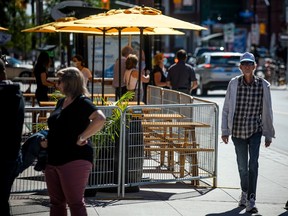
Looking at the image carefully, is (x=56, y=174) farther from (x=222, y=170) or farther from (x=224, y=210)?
(x=222, y=170)

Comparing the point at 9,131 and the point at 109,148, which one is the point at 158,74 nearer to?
the point at 109,148

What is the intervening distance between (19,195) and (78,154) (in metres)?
3.45

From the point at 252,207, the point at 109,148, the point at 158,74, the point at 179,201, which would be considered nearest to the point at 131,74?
the point at 158,74

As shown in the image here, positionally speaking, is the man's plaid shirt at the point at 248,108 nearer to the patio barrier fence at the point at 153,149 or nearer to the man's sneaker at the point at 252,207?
the man's sneaker at the point at 252,207

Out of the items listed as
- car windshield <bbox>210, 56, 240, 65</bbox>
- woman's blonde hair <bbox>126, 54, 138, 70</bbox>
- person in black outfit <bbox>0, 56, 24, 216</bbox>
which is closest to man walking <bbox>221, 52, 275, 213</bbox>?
person in black outfit <bbox>0, 56, 24, 216</bbox>

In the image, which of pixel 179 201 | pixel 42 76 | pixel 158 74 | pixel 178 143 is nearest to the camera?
pixel 179 201

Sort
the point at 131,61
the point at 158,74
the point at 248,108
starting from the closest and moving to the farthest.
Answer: the point at 248,108 → the point at 131,61 → the point at 158,74

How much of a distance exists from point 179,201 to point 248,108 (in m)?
1.48

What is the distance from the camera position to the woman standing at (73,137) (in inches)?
297

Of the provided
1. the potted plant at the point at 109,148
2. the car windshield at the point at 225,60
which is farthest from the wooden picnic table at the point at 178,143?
the car windshield at the point at 225,60

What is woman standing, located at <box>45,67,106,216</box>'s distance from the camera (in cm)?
754

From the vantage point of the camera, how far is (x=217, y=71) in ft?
114

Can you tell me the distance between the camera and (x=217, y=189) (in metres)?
11.7

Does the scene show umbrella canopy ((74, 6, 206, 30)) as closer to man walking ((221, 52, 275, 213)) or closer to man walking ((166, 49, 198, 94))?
man walking ((221, 52, 275, 213))
